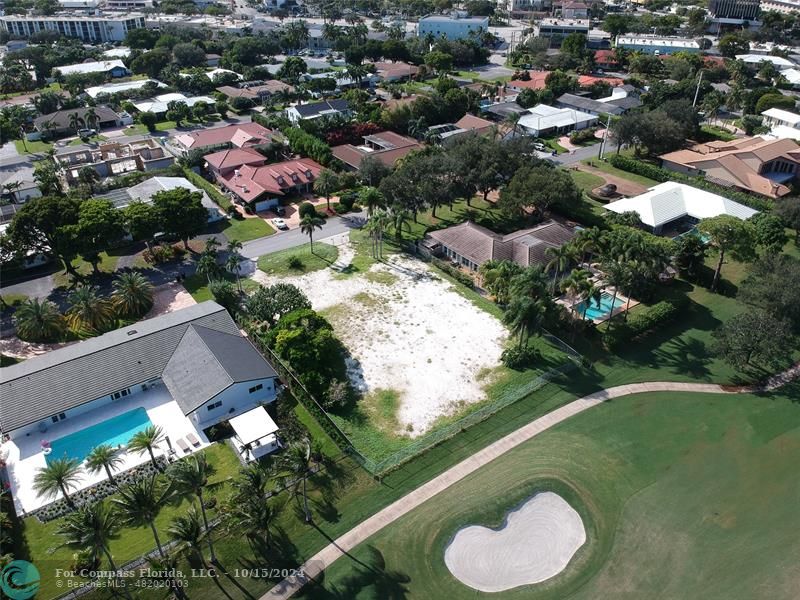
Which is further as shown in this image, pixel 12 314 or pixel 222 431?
pixel 12 314

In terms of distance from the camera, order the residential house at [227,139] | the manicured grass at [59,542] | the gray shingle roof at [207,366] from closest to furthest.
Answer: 1. the manicured grass at [59,542]
2. the gray shingle roof at [207,366]
3. the residential house at [227,139]

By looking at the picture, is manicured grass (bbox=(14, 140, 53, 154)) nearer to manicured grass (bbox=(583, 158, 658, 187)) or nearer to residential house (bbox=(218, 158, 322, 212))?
residential house (bbox=(218, 158, 322, 212))

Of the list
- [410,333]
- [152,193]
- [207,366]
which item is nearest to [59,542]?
[207,366]

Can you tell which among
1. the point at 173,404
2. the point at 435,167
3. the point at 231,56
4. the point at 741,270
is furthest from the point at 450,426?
the point at 231,56

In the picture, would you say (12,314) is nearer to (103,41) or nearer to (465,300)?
(465,300)

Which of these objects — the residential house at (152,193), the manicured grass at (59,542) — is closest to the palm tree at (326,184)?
the residential house at (152,193)

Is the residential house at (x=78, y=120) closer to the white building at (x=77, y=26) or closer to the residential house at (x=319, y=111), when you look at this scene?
the residential house at (x=319, y=111)

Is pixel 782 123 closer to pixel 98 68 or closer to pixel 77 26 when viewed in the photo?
pixel 98 68
